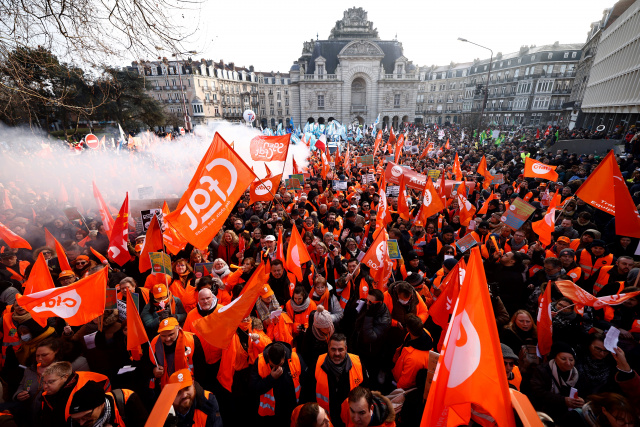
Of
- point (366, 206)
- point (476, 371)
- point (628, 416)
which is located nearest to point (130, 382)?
point (476, 371)

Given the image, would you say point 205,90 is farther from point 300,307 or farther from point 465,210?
point 300,307

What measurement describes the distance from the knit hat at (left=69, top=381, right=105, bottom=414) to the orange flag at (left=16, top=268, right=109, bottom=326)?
1188 mm

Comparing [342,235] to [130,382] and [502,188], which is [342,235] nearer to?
[130,382]

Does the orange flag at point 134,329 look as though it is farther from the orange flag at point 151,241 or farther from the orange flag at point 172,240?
the orange flag at point 172,240

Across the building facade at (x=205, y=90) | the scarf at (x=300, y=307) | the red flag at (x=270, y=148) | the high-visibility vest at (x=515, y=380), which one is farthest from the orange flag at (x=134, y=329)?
the building facade at (x=205, y=90)

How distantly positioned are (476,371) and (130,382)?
11.3ft

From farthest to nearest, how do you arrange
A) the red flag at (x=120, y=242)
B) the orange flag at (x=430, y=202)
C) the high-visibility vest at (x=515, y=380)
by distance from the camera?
the orange flag at (x=430, y=202) < the red flag at (x=120, y=242) < the high-visibility vest at (x=515, y=380)

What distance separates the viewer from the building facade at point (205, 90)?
5584 cm

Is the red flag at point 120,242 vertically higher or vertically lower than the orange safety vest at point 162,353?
higher

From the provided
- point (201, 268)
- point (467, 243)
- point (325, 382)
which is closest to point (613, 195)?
point (467, 243)

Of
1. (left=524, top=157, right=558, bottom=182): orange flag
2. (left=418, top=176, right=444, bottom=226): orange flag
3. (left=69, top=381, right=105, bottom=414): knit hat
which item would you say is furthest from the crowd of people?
(left=524, top=157, right=558, bottom=182): orange flag

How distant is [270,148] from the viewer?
9164 millimetres

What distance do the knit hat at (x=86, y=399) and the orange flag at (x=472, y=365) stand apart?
7.77 feet

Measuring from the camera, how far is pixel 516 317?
3.60 metres
